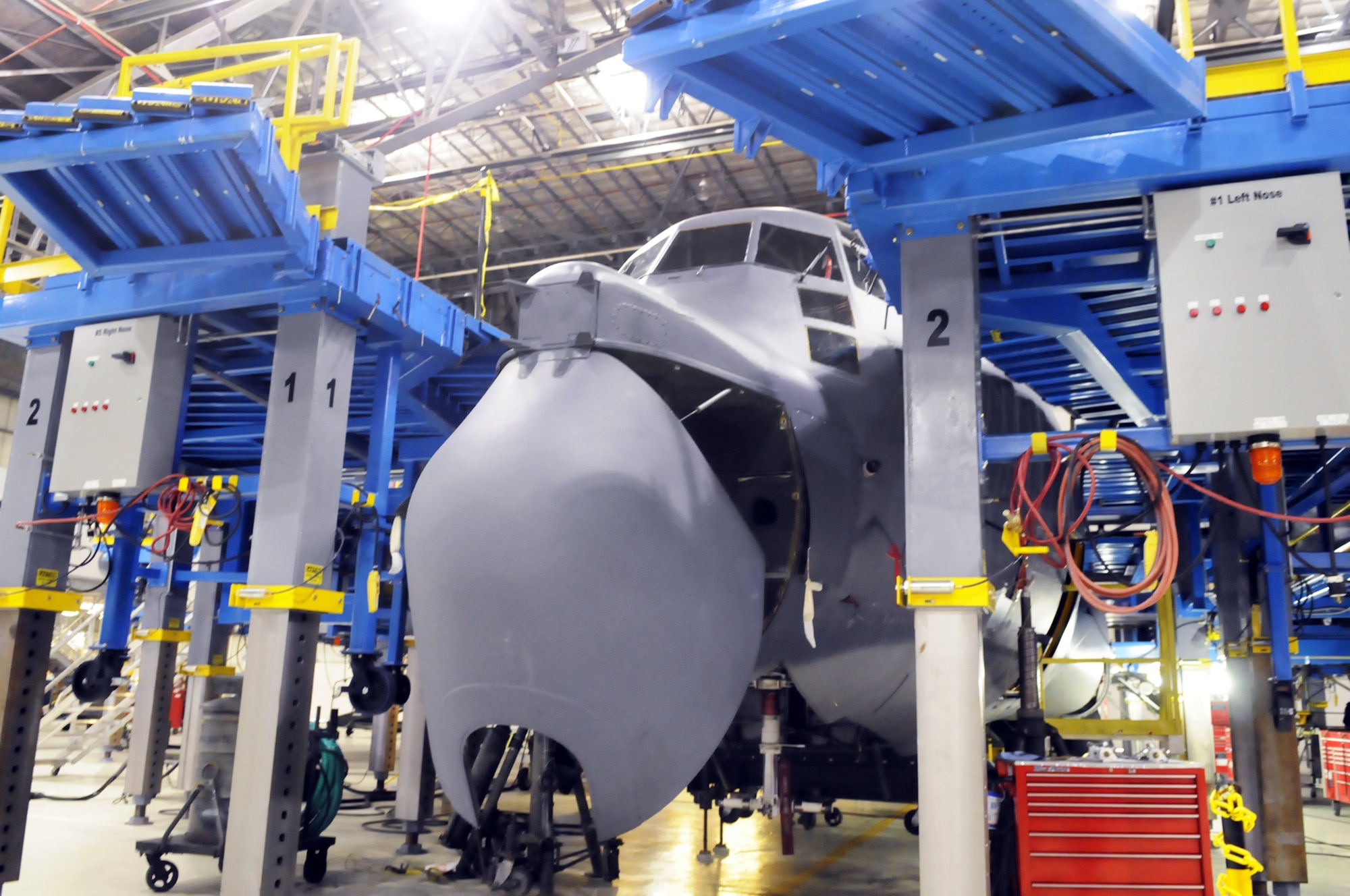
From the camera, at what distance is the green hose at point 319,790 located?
8.05 metres

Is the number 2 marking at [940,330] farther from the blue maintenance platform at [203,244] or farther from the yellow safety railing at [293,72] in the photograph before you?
the yellow safety railing at [293,72]

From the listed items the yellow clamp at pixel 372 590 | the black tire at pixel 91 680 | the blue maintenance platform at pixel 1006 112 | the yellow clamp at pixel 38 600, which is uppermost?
the blue maintenance platform at pixel 1006 112

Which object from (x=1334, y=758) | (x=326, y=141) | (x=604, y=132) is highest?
(x=604, y=132)

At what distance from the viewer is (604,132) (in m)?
18.4

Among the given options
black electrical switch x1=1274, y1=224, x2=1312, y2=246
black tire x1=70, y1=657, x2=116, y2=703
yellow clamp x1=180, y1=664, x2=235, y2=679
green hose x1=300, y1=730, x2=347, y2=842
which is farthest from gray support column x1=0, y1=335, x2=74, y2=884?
black electrical switch x1=1274, y1=224, x2=1312, y2=246

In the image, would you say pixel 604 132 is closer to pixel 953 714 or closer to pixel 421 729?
pixel 421 729

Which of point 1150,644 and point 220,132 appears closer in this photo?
point 220,132

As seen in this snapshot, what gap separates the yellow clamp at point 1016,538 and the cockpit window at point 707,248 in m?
2.69

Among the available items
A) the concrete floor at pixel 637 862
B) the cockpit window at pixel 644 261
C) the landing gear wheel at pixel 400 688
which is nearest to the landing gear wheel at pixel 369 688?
the landing gear wheel at pixel 400 688

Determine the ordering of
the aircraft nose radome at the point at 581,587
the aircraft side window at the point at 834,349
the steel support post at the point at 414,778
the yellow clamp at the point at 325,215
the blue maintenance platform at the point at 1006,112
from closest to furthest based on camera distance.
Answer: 1. the aircraft nose radome at the point at 581,587
2. the blue maintenance platform at the point at 1006,112
3. the aircraft side window at the point at 834,349
4. the yellow clamp at the point at 325,215
5. the steel support post at the point at 414,778

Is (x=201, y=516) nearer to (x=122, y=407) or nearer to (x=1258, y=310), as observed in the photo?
(x=122, y=407)

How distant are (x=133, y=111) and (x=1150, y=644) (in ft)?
54.0

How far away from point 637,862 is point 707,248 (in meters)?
5.91

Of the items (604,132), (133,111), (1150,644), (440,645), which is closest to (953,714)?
(440,645)
